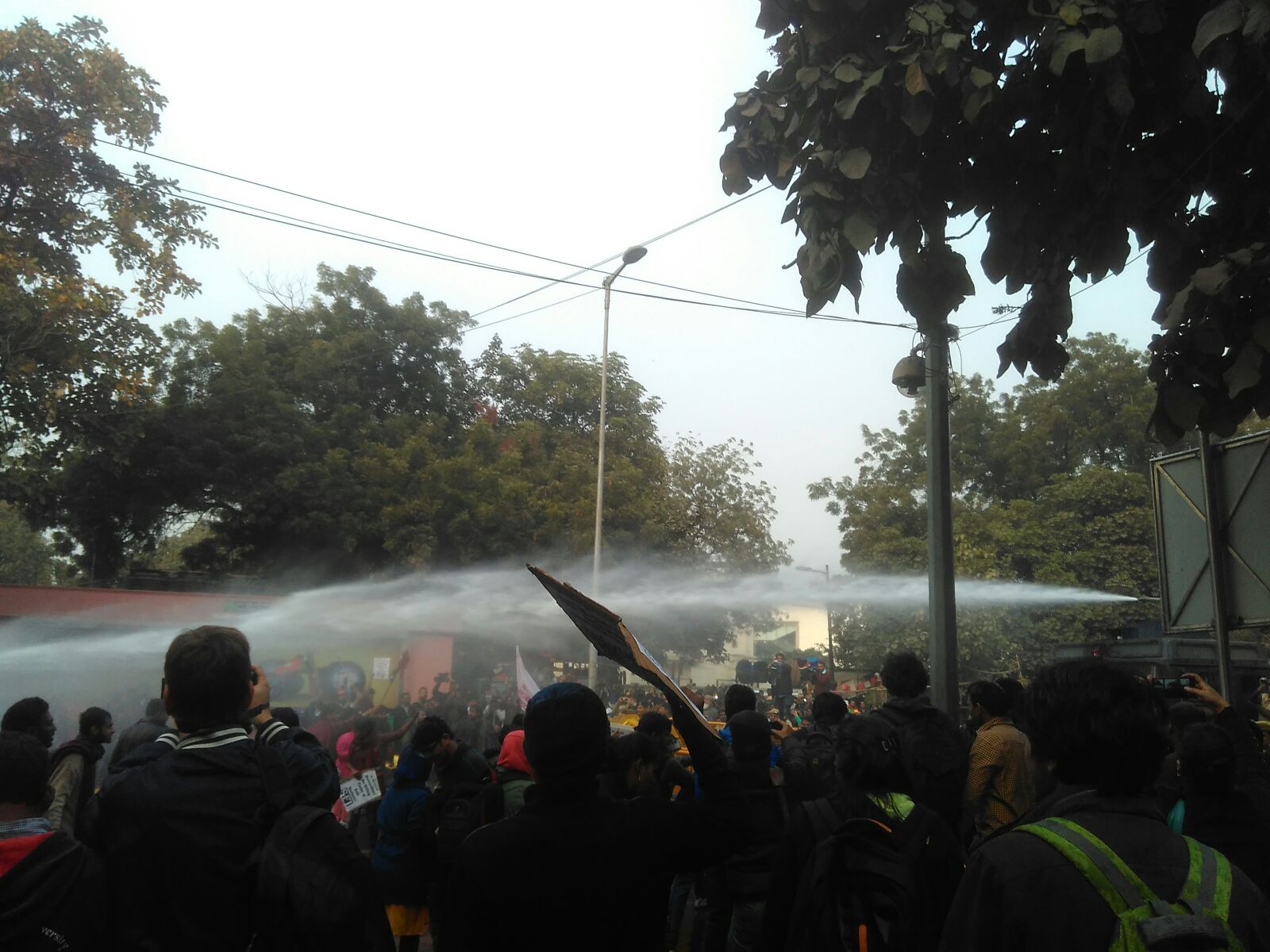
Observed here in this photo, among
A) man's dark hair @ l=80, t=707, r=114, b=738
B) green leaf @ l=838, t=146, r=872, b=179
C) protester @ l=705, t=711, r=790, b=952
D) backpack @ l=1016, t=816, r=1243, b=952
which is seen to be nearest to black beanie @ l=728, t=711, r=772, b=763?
protester @ l=705, t=711, r=790, b=952

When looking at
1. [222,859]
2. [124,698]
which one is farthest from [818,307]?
[124,698]

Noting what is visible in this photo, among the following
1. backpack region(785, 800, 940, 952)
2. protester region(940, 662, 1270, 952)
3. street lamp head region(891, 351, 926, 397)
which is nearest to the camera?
protester region(940, 662, 1270, 952)

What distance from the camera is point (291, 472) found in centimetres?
2536

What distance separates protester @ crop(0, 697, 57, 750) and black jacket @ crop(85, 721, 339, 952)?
3.36 m

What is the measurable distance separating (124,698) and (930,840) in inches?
684

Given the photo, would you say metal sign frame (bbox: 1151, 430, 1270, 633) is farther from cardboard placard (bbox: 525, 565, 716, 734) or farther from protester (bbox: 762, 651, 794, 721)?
protester (bbox: 762, 651, 794, 721)

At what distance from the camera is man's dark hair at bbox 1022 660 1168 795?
7.71 feet

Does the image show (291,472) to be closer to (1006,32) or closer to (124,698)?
(124,698)

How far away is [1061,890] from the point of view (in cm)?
212

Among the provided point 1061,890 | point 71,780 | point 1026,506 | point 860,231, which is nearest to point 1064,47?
point 860,231

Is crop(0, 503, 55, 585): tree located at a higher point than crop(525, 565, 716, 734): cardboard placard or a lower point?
higher

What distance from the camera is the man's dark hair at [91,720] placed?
616 cm

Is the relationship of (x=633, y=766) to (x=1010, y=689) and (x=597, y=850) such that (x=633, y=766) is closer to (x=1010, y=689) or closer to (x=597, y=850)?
(x=1010, y=689)

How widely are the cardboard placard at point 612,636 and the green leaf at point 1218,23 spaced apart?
9.99ft
